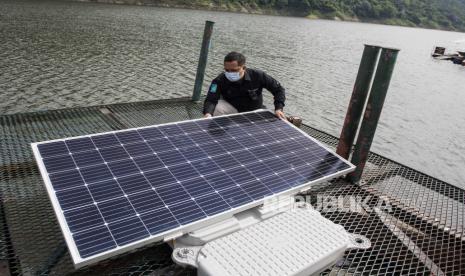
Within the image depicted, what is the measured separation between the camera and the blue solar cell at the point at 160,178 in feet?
14.6

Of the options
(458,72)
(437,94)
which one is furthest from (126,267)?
(458,72)

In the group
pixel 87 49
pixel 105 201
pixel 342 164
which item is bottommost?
pixel 87 49

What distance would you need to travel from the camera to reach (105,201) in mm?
4004

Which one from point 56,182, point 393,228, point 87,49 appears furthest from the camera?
point 87,49

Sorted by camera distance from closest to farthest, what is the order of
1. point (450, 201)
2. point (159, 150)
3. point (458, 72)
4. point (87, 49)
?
point (159, 150) → point (450, 201) → point (87, 49) → point (458, 72)

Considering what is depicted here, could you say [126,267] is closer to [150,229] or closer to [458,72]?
[150,229]

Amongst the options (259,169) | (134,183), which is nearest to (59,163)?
(134,183)

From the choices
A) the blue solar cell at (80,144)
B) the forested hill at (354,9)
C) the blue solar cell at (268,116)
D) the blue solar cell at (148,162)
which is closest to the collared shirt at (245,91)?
the blue solar cell at (268,116)

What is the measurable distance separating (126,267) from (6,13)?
49.8 meters

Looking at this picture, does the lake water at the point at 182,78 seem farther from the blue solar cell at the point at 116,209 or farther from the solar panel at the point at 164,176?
the blue solar cell at the point at 116,209

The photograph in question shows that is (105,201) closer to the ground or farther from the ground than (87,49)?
farther from the ground

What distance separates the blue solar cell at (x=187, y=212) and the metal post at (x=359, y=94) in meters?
4.02

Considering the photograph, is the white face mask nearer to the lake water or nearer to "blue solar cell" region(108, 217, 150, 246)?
"blue solar cell" region(108, 217, 150, 246)

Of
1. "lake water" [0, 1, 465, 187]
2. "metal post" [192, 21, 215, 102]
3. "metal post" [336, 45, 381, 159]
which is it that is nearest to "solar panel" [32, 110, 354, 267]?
"metal post" [336, 45, 381, 159]
